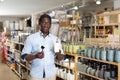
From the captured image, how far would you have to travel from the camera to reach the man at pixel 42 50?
2.66 metres

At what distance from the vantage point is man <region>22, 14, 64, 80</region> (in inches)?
105

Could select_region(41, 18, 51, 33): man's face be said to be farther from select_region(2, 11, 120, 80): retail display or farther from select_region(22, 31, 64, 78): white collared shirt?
select_region(2, 11, 120, 80): retail display

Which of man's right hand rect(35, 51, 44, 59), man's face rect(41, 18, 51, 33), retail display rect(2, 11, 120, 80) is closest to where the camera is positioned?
man's right hand rect(35, 51, 44, 59)

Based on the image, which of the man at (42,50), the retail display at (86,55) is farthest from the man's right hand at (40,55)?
the retail display at (86,55)

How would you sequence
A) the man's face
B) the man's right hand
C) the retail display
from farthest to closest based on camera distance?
the retail display < the man's face < the man's right hand

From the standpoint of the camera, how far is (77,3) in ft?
29.3

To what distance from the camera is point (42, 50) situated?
264 cm

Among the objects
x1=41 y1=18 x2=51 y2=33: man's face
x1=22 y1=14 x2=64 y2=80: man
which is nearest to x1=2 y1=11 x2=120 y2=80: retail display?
x1=22 y1=14 x2=64 y2=80: man

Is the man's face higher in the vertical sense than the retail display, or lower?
higher

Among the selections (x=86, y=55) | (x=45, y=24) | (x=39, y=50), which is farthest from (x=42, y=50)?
(x=86, y=55)

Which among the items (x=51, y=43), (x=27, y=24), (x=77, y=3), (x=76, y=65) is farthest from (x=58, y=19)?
(x=27, y=24)

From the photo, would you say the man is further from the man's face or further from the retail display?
the retail display

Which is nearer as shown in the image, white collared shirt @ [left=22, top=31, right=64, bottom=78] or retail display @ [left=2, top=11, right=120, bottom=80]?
white collared shirt @ [left=22, top=31, right=64, bottom=78]

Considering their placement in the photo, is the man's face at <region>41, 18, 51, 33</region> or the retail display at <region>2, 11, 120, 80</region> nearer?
the man's face at <region>41, 18, 51, 33</region>
